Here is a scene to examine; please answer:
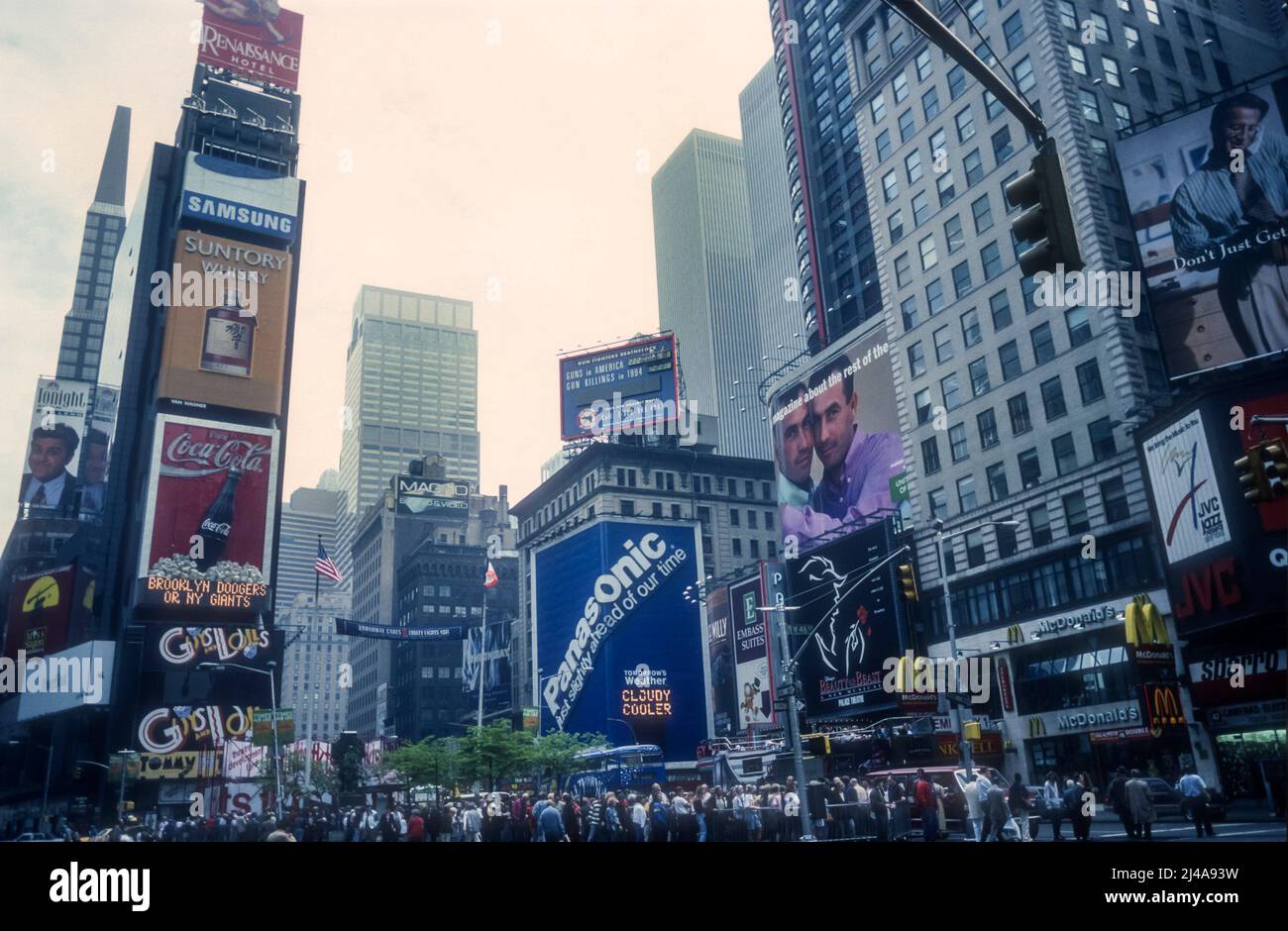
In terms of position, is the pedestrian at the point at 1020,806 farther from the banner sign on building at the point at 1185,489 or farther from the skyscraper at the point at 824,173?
the skyscraper at the point at 824,173

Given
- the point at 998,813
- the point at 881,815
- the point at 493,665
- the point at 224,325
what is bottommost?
the point at 881,815

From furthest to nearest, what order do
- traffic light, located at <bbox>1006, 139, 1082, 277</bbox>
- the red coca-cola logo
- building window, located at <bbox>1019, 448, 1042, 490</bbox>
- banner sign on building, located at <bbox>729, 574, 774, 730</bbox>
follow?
the red coca-cola logo
banner sign on building, located at <bbox>729, 574, 774, 730</bbox>
building window, located at <bbox>1019, 448, 1042, 490</bbox>
traffic light, located at <bbox>1006, 139, 1082, 277</bbox>

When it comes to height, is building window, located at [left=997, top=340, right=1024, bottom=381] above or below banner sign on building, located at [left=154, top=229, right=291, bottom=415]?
below

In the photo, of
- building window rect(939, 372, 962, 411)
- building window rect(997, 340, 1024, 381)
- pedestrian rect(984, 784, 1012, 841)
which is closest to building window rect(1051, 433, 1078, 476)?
building window rect(997, 340, 1024, 381)

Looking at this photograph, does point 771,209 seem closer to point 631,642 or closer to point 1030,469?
point 631,642

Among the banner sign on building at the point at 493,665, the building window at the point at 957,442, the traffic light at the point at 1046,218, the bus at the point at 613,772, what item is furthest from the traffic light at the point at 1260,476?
the banner sign on building at the point at 493,665

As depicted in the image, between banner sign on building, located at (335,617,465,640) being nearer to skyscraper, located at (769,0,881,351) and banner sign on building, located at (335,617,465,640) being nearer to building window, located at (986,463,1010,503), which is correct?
building window, located at (986,463,1010,503)

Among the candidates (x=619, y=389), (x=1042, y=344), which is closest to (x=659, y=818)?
(x=1042, y=344)

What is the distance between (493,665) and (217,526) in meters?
42.1

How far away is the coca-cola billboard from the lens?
240ft

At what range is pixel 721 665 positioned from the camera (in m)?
84.9

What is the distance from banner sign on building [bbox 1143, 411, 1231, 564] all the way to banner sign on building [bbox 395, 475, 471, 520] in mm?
124857

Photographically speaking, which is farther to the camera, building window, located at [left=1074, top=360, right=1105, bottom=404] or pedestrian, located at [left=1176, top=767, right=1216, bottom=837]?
building window, located at [left=1074, top=360, right=1105, bottom=404]
